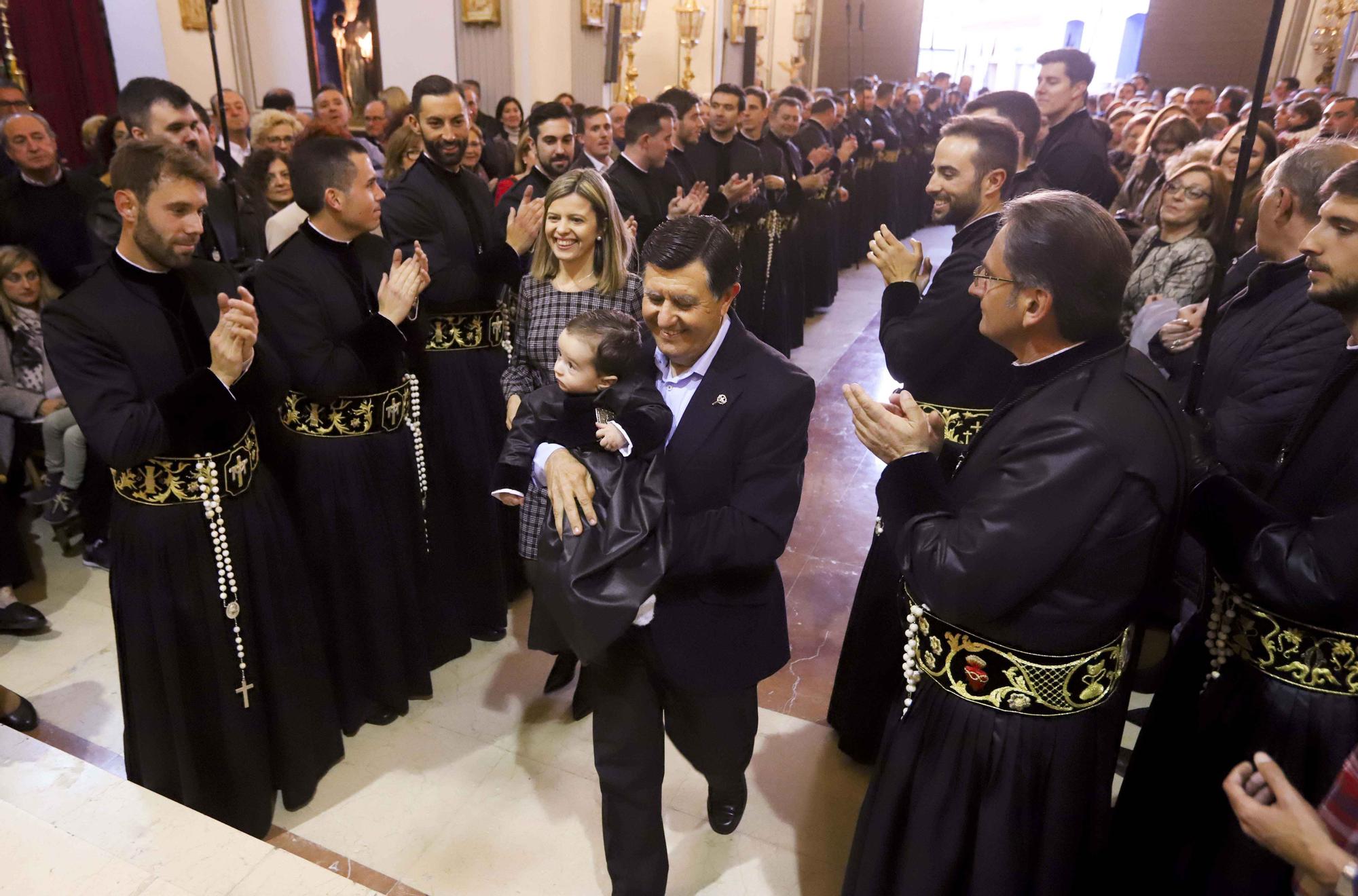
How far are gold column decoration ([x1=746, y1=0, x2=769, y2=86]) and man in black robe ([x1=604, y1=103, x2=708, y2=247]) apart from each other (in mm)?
11827

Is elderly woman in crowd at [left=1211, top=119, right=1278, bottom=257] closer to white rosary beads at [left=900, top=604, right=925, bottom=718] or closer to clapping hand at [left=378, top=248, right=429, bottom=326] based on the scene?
white rosary beads at [left=900, top=604, right=925, bottom=718]

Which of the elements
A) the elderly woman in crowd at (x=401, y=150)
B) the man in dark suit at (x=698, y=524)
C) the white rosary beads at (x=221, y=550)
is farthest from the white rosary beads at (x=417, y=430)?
the elderly woman in crowd at (x=401, y=150)

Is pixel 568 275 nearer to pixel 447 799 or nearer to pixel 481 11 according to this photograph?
pixel 447 799

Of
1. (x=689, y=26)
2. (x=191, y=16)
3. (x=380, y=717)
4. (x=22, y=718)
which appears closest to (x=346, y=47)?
(x=191, y=16)

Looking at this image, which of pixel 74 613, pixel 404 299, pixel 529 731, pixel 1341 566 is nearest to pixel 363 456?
pixel 404 299

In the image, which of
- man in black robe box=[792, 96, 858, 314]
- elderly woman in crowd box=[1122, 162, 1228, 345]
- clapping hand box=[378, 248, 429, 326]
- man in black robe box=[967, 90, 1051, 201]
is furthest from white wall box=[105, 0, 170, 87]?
elderly woman in crowd box=[1122, 162, 1228, 345]

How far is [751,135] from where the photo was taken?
7.68 meters

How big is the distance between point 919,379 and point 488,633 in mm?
2145

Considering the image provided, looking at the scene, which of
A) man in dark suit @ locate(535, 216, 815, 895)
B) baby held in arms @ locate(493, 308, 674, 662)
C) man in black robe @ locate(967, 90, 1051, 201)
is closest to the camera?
baby held in arms @ locate(493, 308, 674, 662)

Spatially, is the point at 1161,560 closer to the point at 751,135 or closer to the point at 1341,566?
the point at 1341,566

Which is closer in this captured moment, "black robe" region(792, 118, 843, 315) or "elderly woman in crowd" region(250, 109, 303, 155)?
"elderly woman in crowd" region(250, 109, 303, 155)

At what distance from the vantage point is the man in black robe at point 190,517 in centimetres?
250

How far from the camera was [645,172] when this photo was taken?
219 inches

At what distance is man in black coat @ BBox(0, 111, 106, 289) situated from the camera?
15.9 feet
